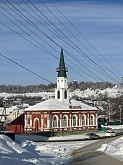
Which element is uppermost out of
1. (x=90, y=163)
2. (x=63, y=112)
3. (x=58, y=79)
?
(x=58, y=79)

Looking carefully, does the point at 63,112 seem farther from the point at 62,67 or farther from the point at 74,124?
the point at 62,67

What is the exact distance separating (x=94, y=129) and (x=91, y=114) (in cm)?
261

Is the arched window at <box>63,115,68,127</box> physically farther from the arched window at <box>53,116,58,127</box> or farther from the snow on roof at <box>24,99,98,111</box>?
the arched window at <box>53,116,58,127</box>

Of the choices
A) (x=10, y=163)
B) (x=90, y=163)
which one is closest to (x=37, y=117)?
(x=90, y=163)

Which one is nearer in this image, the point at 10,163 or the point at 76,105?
the point at 10,163

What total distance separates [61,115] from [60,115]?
8.8 inches

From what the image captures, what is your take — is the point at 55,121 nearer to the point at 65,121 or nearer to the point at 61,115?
the point at 61,115

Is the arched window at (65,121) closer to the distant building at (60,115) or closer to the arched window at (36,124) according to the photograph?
the distant building at (60,115)

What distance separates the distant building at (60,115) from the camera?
59.2 metres

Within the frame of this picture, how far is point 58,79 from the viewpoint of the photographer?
65.3 m

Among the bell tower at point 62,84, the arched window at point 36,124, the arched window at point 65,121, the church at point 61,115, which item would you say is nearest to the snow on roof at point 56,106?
the church at point 61,115

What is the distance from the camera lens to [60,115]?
60.1 meters

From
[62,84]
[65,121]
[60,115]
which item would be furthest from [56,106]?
[62,84]

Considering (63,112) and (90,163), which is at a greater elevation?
(63,112)
